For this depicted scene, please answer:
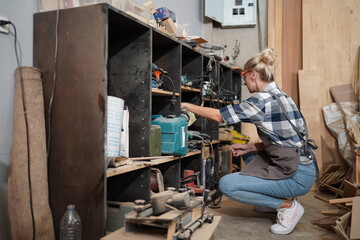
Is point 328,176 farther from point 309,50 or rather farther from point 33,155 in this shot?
point 33,155

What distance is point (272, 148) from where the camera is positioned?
2.62m

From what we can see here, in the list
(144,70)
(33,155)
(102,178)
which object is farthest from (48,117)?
(144,70)

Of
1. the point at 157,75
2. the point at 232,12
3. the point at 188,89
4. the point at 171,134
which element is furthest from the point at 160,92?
the point at 232,12

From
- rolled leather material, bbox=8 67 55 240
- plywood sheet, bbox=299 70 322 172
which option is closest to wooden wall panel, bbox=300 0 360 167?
plywood sheet, bbox=299 70 322 172

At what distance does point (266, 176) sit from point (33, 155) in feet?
5.59

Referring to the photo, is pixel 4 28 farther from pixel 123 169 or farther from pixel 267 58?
pixel 267 58

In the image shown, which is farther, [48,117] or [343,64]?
[343,64]

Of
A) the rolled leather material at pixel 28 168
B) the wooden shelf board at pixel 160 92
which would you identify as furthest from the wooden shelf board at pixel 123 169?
the wooden shelf board at pixel 160 92

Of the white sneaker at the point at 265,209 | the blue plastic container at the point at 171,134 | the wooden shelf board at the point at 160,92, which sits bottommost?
the white sneaker at the point at 265,209

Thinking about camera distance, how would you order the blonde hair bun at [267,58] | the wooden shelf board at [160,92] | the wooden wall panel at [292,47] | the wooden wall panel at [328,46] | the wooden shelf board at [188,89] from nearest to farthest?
the wooden shelf board at [160,92] → the blonde hair bun at [267,58] → the wooden shelf board at [188,89] → the wooden wall panel at [328,46] → the wooden wall panel at [292,47]

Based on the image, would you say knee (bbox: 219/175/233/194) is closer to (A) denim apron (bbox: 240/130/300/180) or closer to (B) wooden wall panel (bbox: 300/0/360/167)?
(A) denim apron (bbox: 240/130/300/180)

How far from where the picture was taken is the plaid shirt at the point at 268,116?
2484 mm

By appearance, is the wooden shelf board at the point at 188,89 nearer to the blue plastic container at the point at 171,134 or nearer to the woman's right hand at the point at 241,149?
the blue plastic container at the point at 171,134

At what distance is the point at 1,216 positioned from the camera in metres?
1.78
